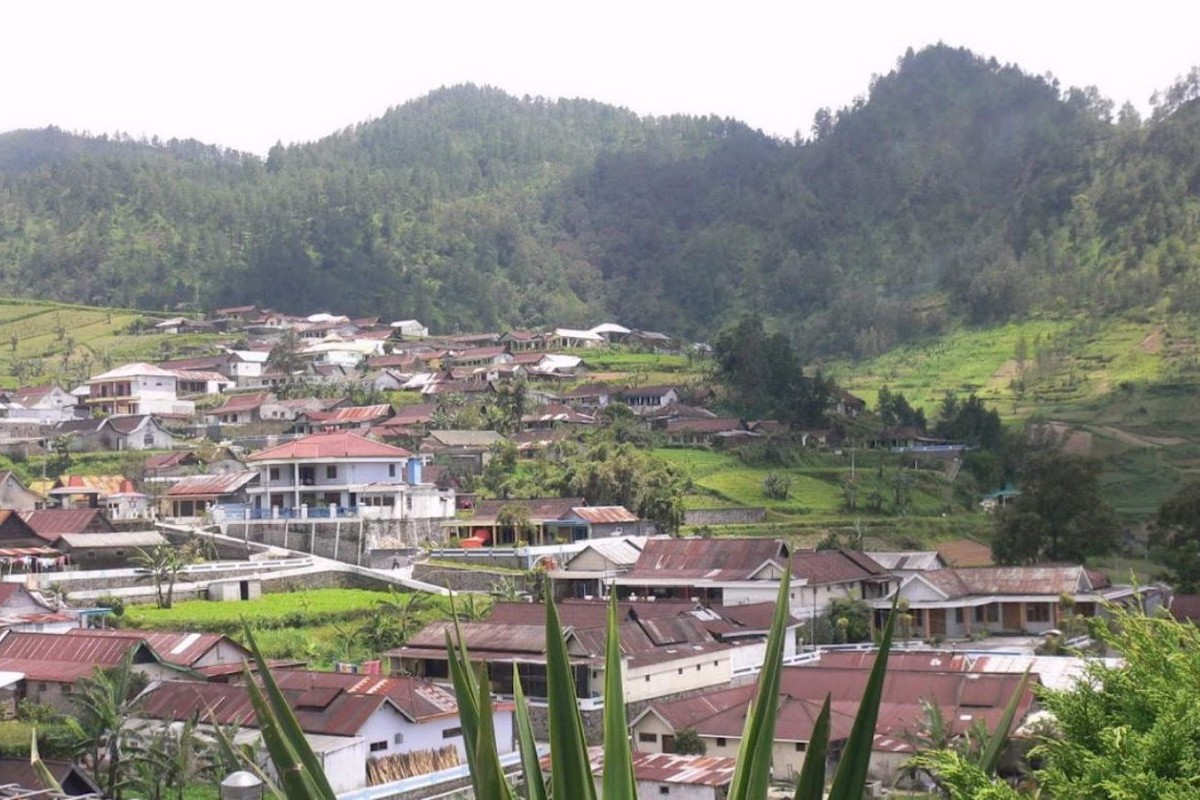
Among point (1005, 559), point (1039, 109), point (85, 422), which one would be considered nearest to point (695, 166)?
point (1039, 109)

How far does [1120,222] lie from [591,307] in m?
38.2

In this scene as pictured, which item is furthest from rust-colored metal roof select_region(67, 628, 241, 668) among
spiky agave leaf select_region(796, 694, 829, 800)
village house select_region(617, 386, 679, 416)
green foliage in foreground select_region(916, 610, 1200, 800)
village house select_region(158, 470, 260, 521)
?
village house select_region(617, 386, 679, 416)

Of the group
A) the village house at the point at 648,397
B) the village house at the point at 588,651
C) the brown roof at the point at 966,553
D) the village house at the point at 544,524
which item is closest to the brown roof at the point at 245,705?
the village house at the point at 588,651

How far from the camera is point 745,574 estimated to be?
34219 millimetres

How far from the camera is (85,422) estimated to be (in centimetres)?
5522

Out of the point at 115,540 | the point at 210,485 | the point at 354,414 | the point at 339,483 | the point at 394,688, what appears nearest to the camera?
the point at 394,688

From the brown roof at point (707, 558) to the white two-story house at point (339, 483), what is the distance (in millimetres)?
7849

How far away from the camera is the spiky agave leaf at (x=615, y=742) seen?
3877mm

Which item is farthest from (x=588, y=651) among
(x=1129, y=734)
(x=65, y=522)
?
(x=1129, y=734)

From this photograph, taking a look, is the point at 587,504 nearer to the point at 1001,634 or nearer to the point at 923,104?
the point at 1001,634

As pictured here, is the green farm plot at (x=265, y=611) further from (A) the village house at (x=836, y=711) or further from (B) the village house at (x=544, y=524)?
(A) the village house at (x=836, y=711)

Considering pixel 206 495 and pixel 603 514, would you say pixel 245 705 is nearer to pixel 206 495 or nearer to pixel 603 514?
pixel 603 514

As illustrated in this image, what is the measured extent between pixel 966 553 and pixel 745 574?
40.9 ft

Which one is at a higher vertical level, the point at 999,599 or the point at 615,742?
the point at 615,742
